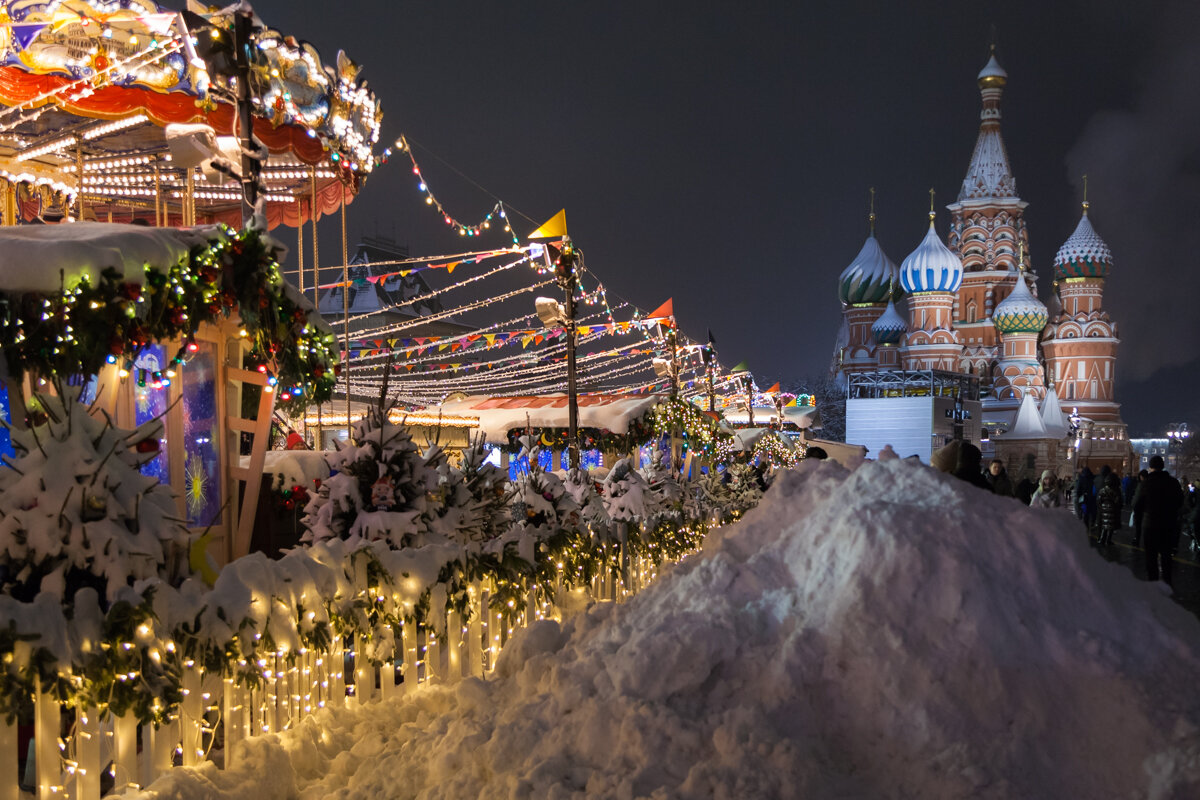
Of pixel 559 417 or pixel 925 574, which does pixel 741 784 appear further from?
pixel 559 417

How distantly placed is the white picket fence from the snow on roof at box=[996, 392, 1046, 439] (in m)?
53.7

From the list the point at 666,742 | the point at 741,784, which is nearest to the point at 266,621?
the point at 666,742

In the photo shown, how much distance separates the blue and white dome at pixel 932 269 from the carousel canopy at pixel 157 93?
53.3 meters

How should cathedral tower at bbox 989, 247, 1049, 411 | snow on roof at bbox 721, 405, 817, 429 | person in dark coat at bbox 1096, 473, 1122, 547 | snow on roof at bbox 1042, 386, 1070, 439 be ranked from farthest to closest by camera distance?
cathedral tower at bbox 989, 247, 1049, 411
snow on roof at bbox 1042, 386, 1070, 439
snow on roof at bbox 721, 405, 817, 429
person in dark coat at bbox 1096, 473, 1122, 547

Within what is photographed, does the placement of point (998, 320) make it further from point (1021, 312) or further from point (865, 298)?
point (865, 298)

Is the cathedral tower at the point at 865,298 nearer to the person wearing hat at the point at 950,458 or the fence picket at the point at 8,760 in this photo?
the person wearing hat at the point at 950,458

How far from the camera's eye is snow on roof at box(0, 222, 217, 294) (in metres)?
5.12

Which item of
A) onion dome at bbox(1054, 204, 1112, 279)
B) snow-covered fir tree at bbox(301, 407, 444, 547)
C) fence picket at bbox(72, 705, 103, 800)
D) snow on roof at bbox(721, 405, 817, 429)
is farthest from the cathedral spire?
fence picket at bbox(72, 705, 103, 800)

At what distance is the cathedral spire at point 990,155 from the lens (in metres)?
61.5

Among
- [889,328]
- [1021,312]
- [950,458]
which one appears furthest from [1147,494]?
[889,328]

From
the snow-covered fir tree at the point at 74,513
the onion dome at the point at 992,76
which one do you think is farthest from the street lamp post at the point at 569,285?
the onion dome at the point at 992,76

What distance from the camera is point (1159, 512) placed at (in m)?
9.93

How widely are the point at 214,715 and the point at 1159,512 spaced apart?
9.76 metres

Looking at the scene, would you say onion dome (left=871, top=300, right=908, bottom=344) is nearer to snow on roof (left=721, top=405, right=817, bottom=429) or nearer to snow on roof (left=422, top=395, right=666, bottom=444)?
snow on roof (left=721, top=405, right=817, bottom=429)
